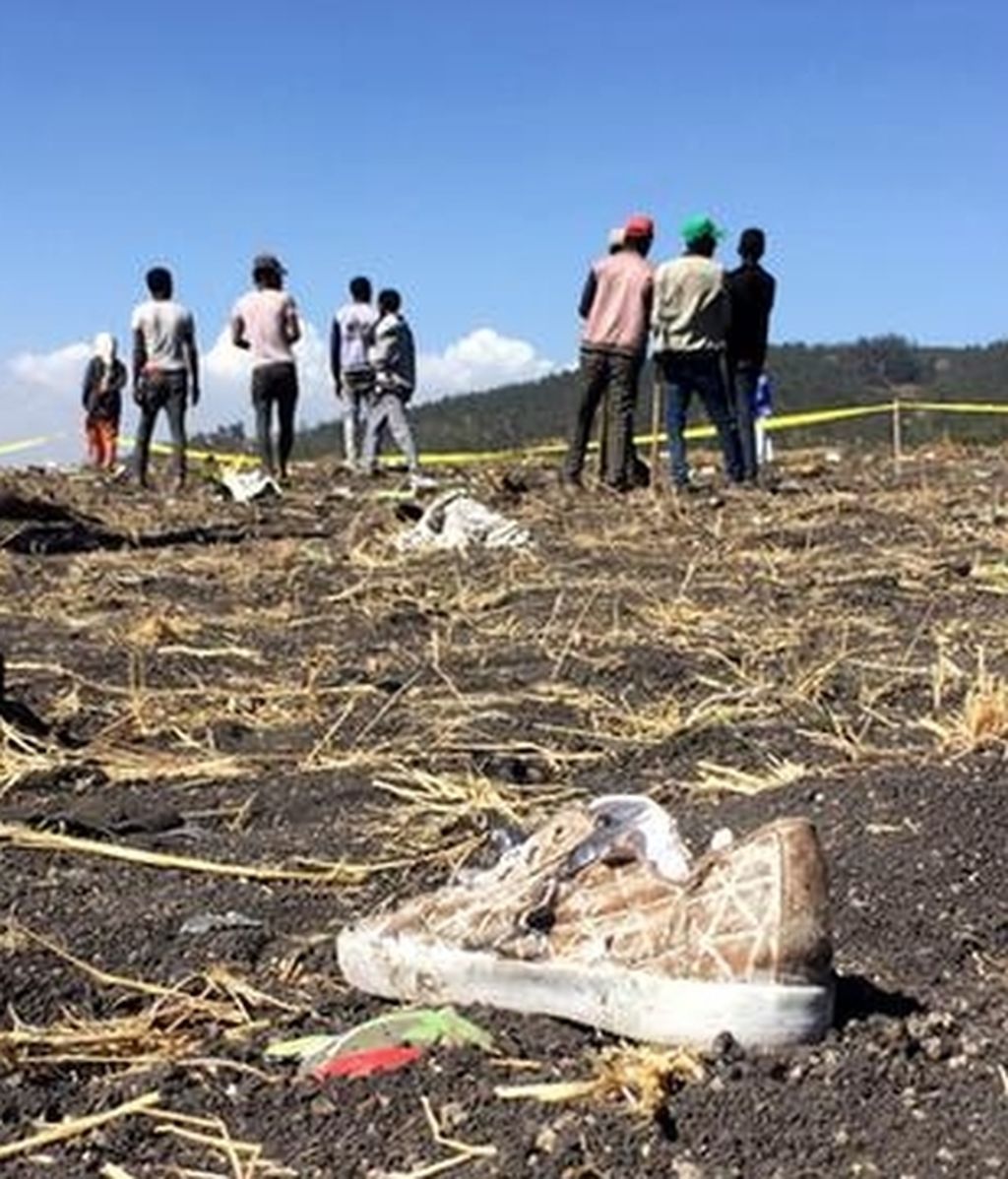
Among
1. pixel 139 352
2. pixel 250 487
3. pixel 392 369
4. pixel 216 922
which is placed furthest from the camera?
pixel 392 369

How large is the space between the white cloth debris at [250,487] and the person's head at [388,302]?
2.36 metres

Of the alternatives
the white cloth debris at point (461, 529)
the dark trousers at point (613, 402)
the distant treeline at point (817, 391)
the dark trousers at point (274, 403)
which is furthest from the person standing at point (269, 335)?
the distant treeline at point (817, 391)

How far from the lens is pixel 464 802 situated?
13.4ft

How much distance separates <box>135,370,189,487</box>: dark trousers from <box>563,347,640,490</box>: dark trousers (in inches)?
110

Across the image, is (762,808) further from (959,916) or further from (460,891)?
(460,891)

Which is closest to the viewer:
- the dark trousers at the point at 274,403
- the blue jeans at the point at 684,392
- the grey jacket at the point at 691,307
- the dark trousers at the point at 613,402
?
the grey jacket at the point at 691,307

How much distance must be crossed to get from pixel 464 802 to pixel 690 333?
7.62m

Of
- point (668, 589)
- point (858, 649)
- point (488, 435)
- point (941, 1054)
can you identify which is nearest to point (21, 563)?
point (668, 589)

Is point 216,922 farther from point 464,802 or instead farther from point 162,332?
point 162,332

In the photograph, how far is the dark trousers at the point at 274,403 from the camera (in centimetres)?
1363

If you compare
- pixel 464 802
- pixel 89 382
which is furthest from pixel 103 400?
pixel 464 802

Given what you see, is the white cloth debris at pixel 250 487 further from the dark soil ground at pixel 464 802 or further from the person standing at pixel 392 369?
the dark soil ground at pixel 464 802

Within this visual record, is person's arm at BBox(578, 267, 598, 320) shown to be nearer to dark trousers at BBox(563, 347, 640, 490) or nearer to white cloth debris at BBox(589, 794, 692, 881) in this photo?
dark trousers at BBox(563, 347, 640, 490)

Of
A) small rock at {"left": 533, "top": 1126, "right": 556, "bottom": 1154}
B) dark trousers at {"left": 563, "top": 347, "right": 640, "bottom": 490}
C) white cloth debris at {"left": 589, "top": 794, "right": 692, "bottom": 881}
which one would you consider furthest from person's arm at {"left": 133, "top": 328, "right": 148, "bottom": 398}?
small rock at {"left": 533, "top": 1126, "right": 556, "bottom": 1154}
